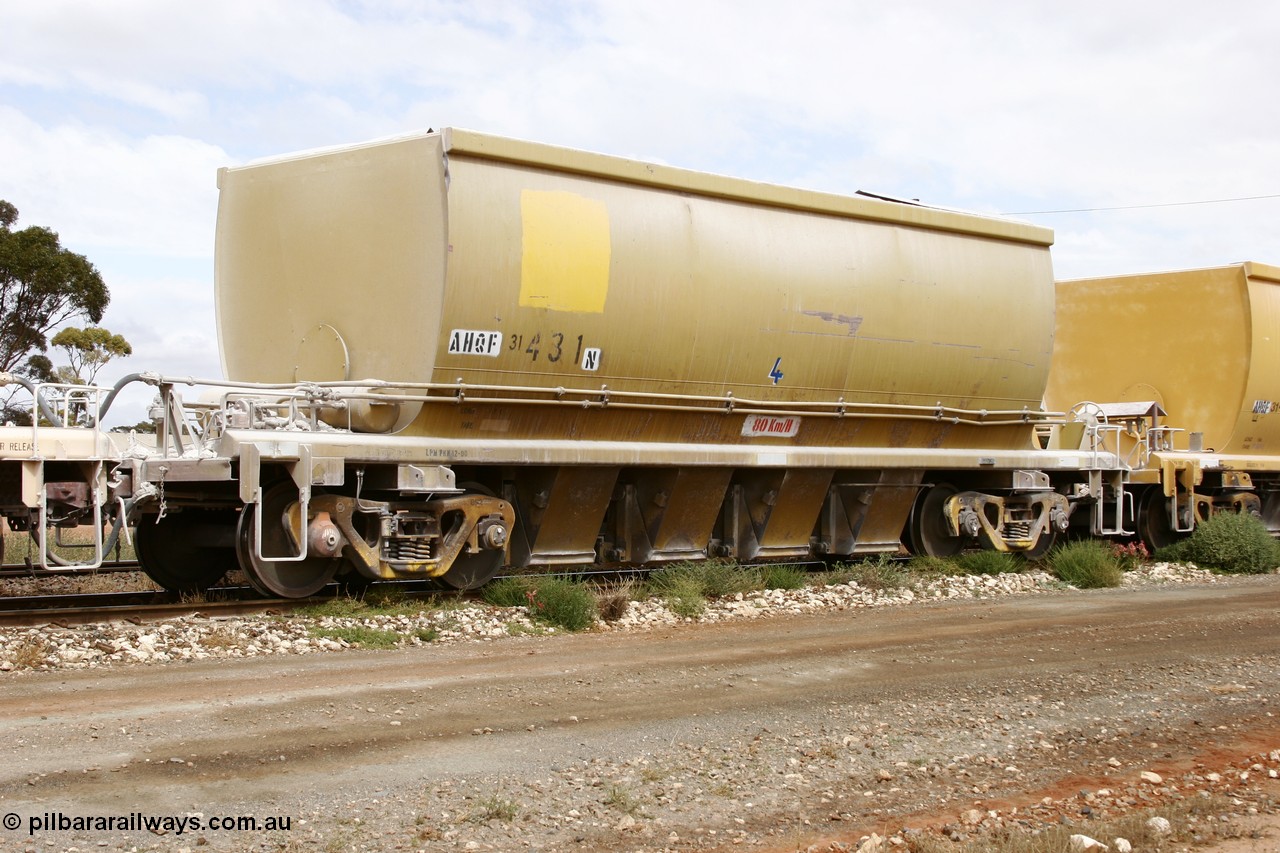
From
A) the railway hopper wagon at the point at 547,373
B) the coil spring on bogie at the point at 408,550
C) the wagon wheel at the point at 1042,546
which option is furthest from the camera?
the wagon wheel at the point at 1042,546

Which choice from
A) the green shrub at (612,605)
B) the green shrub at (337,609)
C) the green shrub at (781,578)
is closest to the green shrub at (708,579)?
the green shrub at (781,578)

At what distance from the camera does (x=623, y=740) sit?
662 cm

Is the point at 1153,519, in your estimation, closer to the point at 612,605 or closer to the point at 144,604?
the point at 612,605

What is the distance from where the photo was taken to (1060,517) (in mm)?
16062

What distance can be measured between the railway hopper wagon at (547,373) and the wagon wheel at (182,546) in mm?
23

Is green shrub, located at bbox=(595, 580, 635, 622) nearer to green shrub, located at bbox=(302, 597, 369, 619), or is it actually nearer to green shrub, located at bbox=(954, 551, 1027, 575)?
green shrub, located at bbox=(302, 597, 369, 619)

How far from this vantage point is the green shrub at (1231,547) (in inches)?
652

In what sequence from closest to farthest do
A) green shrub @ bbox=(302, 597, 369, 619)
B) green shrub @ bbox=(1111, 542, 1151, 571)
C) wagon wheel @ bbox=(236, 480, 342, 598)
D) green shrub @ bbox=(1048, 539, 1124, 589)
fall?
green shrub @ bbox=(302, 597, 369, 619), wagon wheel @ bbox=(236, 480, 342, 598), green shrub @ bbox=(1048, 539, 1124, 589), green shrub @ bbox=(1111, 542, 1151, 571)

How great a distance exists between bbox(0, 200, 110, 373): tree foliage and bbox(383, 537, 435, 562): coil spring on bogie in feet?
90.0

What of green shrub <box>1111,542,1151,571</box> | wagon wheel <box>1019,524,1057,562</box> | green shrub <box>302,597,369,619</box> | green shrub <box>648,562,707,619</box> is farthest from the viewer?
wagon wheel <box>1019,524,1057,562</box>

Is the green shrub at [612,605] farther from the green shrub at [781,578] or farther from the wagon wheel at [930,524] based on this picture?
the wagon wheel at [930,524]

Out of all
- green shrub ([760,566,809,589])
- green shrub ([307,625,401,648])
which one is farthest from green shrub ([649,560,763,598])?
green shrub ([307,625,401,648])

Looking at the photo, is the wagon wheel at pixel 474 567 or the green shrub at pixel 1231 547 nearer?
the wagon wheel at pixel 474 567

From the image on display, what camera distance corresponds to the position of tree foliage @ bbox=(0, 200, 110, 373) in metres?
34.3
